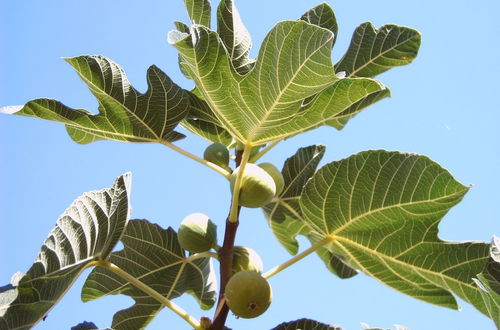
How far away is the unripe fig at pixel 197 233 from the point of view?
59.4 inches

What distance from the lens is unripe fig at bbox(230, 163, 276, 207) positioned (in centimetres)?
139

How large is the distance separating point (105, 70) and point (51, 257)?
1.65 feet

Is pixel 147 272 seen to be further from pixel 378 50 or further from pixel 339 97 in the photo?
pixel 378 50

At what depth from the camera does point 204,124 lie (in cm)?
181

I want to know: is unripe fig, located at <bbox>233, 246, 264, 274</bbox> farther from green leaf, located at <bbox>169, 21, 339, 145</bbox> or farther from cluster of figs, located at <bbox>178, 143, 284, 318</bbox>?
green leaf, located at <bbox>169, 21, 339, 145</bbox>

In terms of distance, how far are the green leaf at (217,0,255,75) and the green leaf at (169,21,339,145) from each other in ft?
0.89

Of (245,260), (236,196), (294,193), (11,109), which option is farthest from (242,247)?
(11,109)

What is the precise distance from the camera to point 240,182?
1411mm

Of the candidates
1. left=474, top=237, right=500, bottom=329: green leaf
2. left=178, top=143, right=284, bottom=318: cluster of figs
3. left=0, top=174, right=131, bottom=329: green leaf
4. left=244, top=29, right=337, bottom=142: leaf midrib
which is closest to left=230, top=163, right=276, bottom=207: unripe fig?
left=178, top=143, right=284, bottom=318: cluster of figs

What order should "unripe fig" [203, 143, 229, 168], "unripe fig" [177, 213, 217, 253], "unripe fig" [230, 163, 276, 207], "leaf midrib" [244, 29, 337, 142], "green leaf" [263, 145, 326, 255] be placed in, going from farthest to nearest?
"green leaf" [263, 145, 326, 255], "unripe fig" [203, 143, 229, 168], "unripe fig" [177, 213, 217, 253], "unripe fig" [230, 163, 276, 207], "leaf midrib" [244, 29, 337, 142]

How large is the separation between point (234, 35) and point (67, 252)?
0.77m

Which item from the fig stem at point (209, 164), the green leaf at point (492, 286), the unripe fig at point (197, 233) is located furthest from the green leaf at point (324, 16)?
the green leaf at point (492, 286)

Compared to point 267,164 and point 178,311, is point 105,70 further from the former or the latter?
point 178,311

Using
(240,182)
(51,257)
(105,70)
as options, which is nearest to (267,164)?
(240,182)
